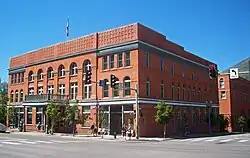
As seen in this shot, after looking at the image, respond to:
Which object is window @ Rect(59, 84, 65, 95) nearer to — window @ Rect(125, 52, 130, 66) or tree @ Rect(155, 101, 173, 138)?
window @ Rect(125, 52, 130, 66)

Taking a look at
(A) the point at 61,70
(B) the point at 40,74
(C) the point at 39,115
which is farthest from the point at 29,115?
(A) the point at 61,70

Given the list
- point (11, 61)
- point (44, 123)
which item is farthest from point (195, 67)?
point (11, 61)

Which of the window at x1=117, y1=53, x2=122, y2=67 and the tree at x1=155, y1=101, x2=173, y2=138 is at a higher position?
the window at x1=117, y1=53, x2=122, y2=67

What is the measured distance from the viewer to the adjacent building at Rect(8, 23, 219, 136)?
128 feet

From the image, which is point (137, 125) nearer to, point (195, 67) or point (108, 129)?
point (108, 129)

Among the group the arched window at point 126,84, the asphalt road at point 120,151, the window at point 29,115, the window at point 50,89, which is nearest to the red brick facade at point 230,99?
the arched window at point 126,84

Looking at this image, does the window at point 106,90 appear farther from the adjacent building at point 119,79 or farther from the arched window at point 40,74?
the arched window at point 40,74

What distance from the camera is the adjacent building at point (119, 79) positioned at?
1531 inches

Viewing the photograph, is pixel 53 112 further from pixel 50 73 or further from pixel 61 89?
pixel 50 73

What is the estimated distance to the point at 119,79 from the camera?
39.9m

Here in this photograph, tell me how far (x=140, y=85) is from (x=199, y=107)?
19.0 metres

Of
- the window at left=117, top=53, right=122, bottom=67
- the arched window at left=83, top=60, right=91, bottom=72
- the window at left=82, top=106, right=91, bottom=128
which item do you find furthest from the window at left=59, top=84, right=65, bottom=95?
the window at left=117, top=53, right=122, bottom=67

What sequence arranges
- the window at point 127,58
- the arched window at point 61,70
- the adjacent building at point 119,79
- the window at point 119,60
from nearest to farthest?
1. the adjacent building at point 119,79
2. the window at point 127,58
3. the window at point 119,60
4. the arched window at point 61,70

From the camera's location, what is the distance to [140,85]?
1501 inches
